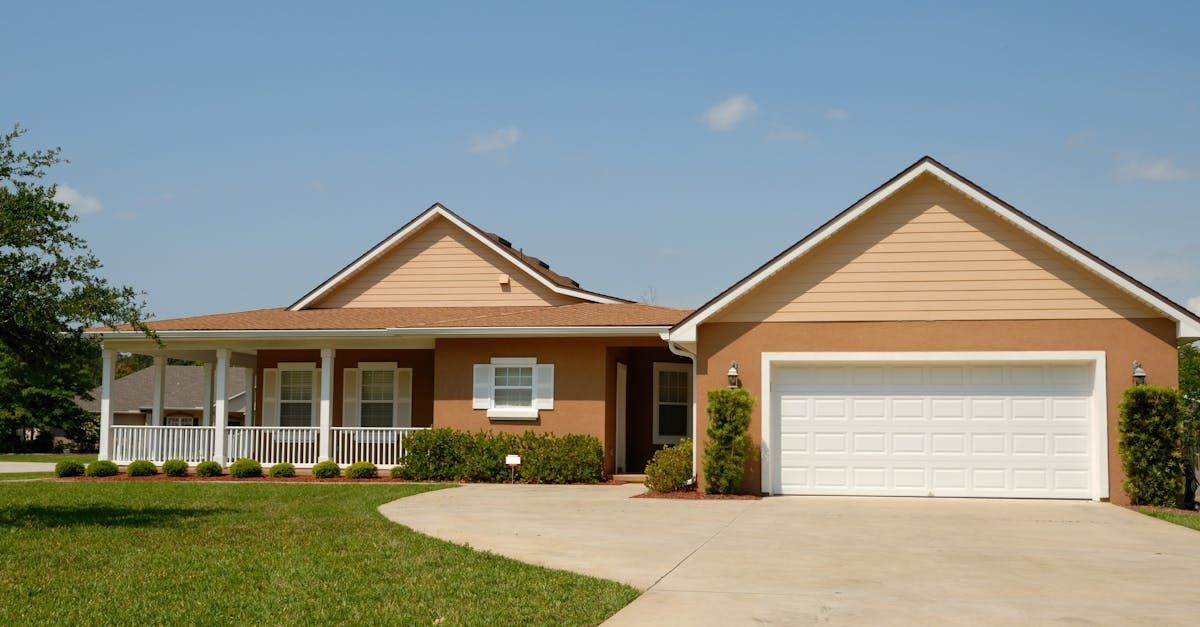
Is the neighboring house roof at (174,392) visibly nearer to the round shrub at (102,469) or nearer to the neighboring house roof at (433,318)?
the neighboring house roof at (433,318)

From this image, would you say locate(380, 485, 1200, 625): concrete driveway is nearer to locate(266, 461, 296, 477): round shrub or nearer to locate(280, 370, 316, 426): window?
locate(266, 461, 296, 477): round shrub

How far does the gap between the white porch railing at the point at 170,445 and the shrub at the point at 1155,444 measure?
1747cm

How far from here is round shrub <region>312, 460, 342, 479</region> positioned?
2228cm

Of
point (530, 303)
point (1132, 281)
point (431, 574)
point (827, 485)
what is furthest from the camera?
point (530, 303)

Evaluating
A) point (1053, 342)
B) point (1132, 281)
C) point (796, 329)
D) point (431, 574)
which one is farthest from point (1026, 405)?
point (431, 574)

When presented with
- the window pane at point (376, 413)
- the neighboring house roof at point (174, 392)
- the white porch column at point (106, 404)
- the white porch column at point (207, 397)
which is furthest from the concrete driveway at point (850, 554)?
the neighboring house roof at point (174, 392)

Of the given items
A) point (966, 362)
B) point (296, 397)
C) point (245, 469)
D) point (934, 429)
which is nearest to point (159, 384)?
point (296, 397)

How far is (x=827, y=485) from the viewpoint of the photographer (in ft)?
59.0

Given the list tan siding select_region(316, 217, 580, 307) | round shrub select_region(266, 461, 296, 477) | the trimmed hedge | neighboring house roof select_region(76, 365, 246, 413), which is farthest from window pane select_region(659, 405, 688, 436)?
neighboring house roof select_region(76, 365, 246, 413)

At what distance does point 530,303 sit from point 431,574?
55.7 ft

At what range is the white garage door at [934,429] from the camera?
17.4 m

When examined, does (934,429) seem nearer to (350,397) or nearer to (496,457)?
(496,457)

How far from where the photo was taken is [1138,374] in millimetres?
16750

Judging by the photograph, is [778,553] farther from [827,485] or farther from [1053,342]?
[1053,342]
